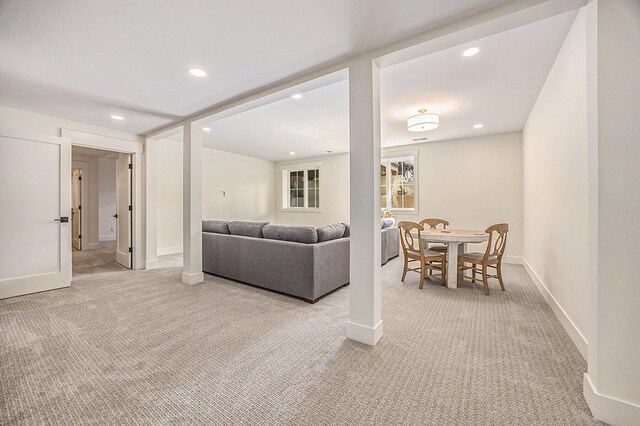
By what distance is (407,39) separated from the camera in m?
1.96

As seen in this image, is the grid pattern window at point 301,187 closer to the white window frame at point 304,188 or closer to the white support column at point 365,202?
the white window frame at point 304,188

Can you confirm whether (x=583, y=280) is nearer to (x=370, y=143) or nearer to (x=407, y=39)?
(x=370, y=143)

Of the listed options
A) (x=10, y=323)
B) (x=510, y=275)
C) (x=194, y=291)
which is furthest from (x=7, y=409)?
(x=510, y=275)

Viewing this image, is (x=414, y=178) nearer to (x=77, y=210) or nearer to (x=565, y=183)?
(x=565, y=183)

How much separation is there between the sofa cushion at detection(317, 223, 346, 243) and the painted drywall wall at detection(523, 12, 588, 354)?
2329 mm

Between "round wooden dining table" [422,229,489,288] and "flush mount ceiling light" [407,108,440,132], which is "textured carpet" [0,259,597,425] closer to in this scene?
"round wooden dining table" [422,229,489,288]

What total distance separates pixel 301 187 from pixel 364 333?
641cm

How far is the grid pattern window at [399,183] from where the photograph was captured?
6.33 m

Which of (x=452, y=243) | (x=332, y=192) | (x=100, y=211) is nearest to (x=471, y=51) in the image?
(x=452, y=243)

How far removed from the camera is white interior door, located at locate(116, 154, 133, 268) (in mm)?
4688

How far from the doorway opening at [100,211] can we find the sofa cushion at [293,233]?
301 centimetres

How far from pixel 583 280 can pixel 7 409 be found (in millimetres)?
3830

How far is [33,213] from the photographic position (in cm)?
340

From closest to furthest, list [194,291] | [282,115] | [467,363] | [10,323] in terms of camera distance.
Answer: [467,363]
[10,323]
[194,291]
[282,115]
